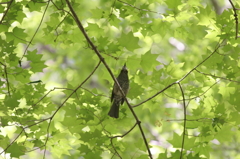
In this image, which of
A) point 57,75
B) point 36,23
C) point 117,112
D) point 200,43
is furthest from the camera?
point 57,75

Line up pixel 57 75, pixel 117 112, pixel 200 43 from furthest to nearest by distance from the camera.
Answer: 1. pixel 57 75
2. pixel 200 43
3. pixel 117 112

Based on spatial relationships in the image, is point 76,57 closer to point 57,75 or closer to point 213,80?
point 57,75

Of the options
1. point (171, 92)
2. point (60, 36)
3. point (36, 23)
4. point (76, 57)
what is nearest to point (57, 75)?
point (76, 57)

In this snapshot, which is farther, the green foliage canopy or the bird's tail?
the bird's tail

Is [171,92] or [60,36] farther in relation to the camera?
[60,36]

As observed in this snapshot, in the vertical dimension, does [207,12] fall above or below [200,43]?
below

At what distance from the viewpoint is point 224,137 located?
193 centimetres

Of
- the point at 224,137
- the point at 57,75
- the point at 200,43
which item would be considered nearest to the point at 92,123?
the point at 224,137

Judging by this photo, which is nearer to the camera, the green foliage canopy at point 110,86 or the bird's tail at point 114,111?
the green foliage canopy at point 110,86

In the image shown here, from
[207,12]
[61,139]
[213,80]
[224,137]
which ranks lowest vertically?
[61,139]

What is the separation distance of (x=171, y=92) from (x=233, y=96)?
17.2 inches

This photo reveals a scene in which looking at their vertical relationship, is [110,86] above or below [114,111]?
above

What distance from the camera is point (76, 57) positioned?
613 cm

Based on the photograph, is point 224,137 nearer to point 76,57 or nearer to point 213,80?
point 213,80
